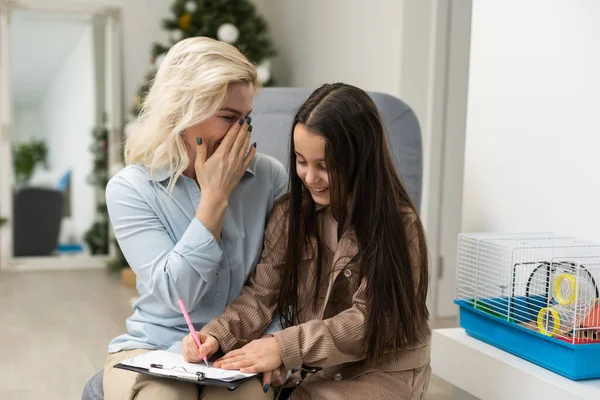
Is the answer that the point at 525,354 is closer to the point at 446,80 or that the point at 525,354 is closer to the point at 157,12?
the point at 446,80

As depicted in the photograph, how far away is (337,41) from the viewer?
180 inches

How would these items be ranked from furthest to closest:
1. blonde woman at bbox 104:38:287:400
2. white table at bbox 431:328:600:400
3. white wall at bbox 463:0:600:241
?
white wall at bbox 463:0:600:241
white table at bbox 431:328:600:400
blonde woman at bbox 104:38:287:400

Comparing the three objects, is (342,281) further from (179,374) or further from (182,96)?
(182,96)

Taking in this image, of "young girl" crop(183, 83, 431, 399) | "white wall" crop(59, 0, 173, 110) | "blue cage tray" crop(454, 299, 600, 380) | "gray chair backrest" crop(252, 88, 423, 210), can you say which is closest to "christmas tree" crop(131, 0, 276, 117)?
"white wall" crop(59, 0, 173, 110)

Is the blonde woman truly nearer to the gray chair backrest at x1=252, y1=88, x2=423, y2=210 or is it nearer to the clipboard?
the clipboard

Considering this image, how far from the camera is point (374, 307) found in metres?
1.49

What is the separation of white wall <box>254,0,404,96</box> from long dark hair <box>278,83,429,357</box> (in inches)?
89.5

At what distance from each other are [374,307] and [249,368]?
0.27m

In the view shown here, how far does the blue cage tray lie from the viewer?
5.76 ft

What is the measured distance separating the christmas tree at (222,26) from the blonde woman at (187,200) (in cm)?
329

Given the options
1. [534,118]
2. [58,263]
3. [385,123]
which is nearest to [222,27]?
[58,263]

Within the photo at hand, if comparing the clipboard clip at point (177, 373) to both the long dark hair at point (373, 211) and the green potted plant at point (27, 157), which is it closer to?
the long dark hair at point (373, 211)

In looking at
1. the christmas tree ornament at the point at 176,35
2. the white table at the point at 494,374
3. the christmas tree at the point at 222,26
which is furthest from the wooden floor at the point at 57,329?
the christmas tree ornament at the point at 176,35

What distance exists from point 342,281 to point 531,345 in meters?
0.61
